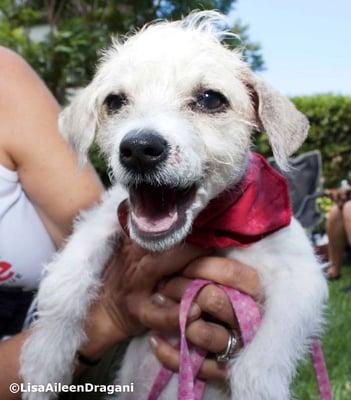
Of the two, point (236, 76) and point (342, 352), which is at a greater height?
point (236, 76)

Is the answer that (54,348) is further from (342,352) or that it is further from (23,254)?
(342,352)

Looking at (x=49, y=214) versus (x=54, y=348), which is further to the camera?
(x=49, y=214)

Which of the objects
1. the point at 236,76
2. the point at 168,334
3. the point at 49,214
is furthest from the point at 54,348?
the point at 236,76

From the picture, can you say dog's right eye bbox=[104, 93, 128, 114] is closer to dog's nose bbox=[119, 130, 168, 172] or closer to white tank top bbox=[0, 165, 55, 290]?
dog's nose bbox=[119, 130, 168, 172]

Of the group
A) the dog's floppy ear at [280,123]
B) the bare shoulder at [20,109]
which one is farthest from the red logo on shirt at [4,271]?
the dog's floppy ear at [280,123]

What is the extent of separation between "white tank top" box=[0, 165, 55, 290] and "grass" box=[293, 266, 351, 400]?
130cm

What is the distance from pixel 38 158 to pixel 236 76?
0.97 m

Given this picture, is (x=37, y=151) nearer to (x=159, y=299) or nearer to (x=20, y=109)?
(x=20, y=109)

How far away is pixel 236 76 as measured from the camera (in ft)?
7.45

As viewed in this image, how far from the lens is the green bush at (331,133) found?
508 inches

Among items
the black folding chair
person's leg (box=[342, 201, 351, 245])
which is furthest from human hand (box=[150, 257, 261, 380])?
the black folding chair

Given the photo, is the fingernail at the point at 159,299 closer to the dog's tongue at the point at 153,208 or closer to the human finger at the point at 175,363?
the human finger at the point at 175,363

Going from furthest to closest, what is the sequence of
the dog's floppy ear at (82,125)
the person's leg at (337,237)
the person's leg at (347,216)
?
the person's leg at (337,237)
the person's leg at (347,216)
the dog's floppy ear at (82,125)

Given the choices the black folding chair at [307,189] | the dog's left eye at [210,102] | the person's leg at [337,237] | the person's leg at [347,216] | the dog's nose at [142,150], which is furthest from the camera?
the black folding chair at [307,189]
